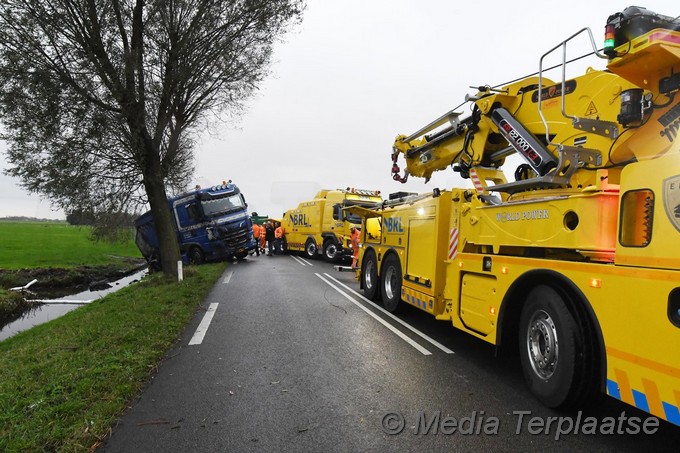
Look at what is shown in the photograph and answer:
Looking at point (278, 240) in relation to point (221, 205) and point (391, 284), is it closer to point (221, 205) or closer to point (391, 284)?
point (221, 205)

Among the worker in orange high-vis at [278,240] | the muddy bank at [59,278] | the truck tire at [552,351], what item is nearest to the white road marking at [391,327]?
the truck tire at [552,351]

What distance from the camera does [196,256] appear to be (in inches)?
738

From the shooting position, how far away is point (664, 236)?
110 inches

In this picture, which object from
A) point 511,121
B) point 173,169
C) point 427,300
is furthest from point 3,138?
point 511,121

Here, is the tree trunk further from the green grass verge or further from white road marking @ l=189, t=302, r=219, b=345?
white road marking @ l=189, t=302, r=219, b=345

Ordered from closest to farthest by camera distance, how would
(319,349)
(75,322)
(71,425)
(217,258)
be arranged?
1. (71,425)
2. (319,349)
3. (75,322)
4. (217,258)

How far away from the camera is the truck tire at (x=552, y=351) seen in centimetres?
345

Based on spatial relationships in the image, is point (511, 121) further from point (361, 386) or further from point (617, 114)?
point (361, 386)

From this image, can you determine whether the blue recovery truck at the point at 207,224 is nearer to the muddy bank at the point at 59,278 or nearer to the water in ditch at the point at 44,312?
the muddy bank at the point at 59,278

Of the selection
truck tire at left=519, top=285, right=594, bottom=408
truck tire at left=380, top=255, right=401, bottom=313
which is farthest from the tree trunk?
truck tire at left=519, top=285, right=594, bottom=408

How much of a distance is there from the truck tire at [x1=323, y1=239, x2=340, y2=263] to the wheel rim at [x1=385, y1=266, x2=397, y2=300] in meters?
10.7

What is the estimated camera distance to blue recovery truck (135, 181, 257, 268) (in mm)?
18016

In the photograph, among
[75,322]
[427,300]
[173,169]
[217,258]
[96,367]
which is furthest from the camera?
[217,258]

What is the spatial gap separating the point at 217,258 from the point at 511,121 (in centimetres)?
1581
